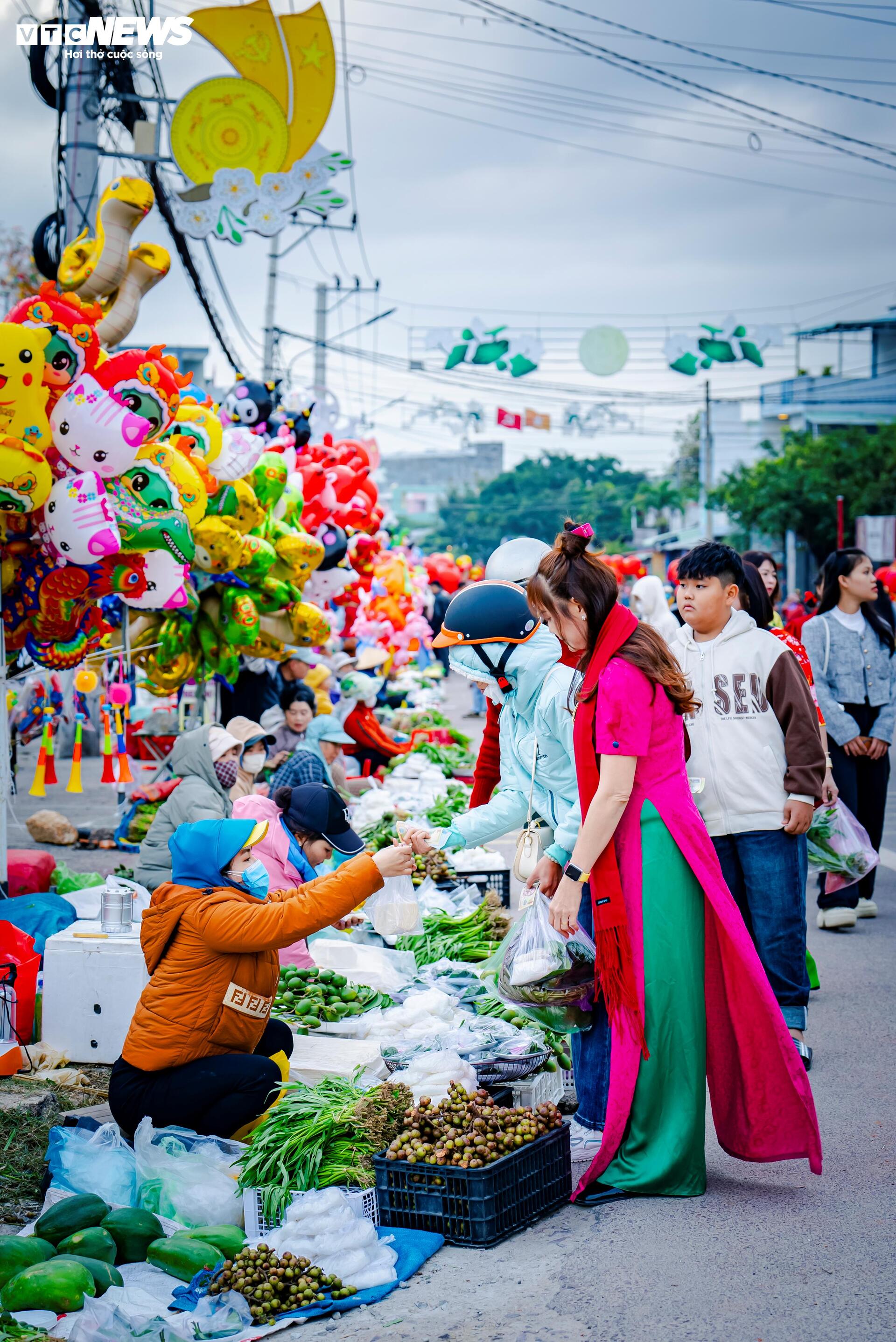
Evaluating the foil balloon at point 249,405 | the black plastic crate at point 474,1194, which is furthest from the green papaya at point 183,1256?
the foil balloon at point 249,405

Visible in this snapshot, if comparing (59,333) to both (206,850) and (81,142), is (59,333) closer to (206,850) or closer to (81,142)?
(206,850)

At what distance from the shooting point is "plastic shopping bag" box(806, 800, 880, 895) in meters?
6.35

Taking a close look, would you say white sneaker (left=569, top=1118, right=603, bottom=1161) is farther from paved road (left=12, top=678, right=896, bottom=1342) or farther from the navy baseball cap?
the navy baseball cap

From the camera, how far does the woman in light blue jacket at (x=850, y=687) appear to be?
756cm

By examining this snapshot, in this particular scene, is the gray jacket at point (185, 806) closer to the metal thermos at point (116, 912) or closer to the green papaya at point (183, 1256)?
the metal thermos at point (116, 912)

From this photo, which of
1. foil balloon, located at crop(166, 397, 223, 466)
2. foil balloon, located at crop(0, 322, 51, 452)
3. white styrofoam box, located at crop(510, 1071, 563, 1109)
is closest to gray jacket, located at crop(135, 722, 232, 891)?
foil balloon, located at crop(0, 322, 51, 452)

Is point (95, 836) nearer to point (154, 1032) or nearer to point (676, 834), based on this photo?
point (154, 1032)

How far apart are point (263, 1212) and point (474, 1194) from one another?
66 cm

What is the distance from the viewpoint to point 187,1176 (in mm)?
3936

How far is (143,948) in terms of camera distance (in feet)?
13.9

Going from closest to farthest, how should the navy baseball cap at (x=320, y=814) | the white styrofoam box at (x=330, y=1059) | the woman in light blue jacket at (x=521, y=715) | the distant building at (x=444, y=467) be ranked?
the white styrofoam box at (x=330, y=1059) < the woman in light blue jacket at (x=521, y=715) < the navy baseball cap at (x=320, y=814) < the distant building at (x=444, y=467)

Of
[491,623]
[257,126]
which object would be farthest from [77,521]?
[257,126]

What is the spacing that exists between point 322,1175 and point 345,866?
971 mm

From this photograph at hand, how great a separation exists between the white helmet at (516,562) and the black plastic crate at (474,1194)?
2.33 m
